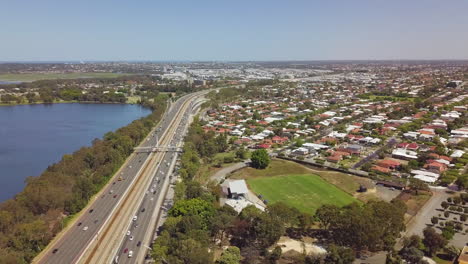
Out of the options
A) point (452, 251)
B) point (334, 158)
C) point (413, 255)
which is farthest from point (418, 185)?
point (413, 255)

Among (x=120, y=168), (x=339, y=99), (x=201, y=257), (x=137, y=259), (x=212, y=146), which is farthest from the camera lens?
(x=339, y=99)

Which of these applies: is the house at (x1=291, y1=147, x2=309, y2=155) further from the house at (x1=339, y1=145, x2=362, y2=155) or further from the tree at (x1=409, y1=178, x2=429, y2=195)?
the tree at (x1=409, y1=178, x2=429, y2=195)

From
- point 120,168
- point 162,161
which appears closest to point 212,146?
point 162,161

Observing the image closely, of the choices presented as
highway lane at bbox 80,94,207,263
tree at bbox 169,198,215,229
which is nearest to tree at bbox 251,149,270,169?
highway lane at bbox 80,94,207,263

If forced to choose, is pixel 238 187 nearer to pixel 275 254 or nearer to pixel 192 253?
pixel 275 254

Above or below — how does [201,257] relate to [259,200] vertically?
above

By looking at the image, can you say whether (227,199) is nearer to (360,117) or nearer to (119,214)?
(119,214)

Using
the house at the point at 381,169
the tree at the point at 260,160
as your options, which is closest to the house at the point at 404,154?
the house at the point at 381,169
